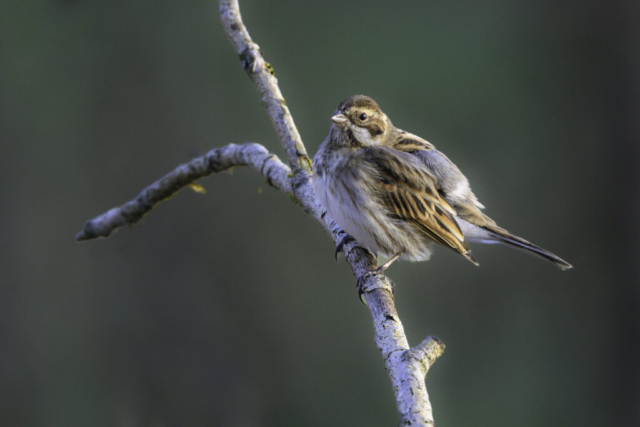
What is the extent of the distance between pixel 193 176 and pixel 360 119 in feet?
3.67

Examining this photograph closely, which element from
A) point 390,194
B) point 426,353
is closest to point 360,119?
point 390,194

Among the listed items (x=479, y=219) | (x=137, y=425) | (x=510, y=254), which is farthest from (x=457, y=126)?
(x=137, y=425)

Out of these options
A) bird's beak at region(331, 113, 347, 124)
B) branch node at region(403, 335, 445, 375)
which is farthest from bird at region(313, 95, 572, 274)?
branch node at region(403, 335, 445, 375)

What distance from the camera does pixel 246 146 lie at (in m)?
3.88

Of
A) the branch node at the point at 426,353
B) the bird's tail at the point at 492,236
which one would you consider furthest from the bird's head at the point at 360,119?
the branch node at the point at 426,353

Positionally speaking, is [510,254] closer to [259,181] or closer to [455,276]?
[455,276]

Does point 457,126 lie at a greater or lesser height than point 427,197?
greater

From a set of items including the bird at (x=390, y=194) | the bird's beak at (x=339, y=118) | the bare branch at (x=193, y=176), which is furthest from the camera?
the bare branch at (x=193, y=176)

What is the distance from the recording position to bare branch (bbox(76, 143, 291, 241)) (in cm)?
375

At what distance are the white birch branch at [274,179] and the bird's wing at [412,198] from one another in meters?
0.31

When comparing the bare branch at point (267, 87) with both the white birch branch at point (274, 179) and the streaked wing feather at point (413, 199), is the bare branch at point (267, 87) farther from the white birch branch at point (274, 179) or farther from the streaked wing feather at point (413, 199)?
the streaked wing feather at point (413, 199)

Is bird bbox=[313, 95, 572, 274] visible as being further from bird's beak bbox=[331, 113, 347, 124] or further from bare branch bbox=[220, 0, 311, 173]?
bare branch bbox=[220, 0, 311, 173]

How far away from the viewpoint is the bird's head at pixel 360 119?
11.6ft

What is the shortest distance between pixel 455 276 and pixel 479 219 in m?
3.46
